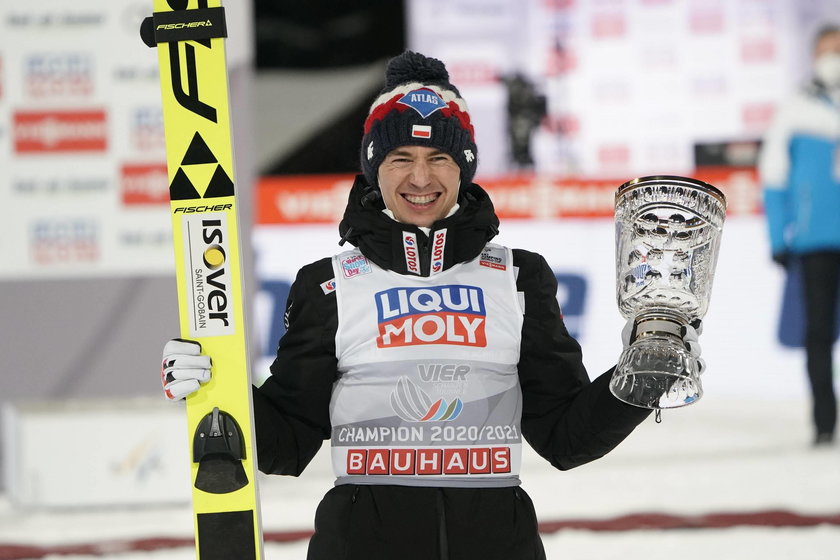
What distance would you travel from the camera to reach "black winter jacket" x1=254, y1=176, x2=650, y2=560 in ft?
5.79

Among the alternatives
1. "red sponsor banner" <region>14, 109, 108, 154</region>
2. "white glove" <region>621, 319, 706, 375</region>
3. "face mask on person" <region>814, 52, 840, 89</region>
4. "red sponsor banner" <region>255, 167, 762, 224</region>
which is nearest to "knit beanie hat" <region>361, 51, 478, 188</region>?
"white glove" <region>621, 319, 706, 375</region>

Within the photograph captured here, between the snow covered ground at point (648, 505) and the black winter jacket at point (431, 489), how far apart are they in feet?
6.02

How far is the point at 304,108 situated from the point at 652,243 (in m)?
5.67

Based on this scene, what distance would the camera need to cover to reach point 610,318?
6.87 meters

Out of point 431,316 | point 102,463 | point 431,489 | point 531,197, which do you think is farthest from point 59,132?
point 431,489

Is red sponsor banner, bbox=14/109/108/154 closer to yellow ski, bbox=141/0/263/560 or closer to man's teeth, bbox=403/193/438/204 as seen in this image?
yellow ski, bbox=141/0/263/560

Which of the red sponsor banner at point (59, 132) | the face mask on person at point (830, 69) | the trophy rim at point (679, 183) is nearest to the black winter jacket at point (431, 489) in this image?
the trophy rim at point (679, 183)

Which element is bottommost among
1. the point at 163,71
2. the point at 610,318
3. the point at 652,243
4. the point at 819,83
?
the point at 610,318

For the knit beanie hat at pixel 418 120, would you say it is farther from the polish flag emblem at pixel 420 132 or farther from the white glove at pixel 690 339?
the white glove at pixel 690 339

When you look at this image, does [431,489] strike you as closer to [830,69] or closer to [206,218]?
[206,218]

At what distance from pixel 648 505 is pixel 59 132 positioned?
294 cm

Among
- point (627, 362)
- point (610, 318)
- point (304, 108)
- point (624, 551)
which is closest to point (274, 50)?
point (304, 108)

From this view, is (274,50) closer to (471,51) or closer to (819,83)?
(471,51)

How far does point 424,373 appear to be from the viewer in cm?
182
